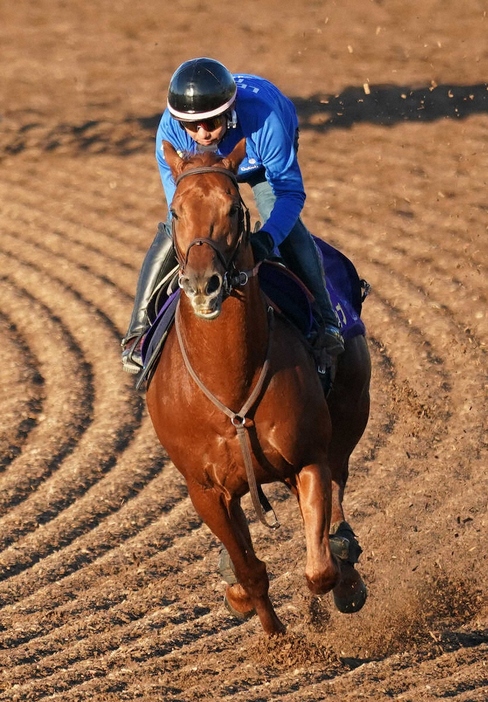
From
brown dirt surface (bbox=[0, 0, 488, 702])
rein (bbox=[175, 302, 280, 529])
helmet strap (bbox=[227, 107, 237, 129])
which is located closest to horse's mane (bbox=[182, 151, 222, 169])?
helmet strap (bbox=[227, 107, 237, 129])

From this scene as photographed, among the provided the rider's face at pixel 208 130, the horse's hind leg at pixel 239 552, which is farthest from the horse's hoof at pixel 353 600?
the rider's face at pixel 208 130

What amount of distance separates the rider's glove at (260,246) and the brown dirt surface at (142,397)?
218 centimetres

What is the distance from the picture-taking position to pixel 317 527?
5980 mm

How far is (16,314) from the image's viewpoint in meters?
12.4

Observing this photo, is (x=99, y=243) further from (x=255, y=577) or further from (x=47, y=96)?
(x=255, y=577)

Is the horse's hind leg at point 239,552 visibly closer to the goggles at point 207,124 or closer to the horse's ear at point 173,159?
the horse's ear at point 173,159

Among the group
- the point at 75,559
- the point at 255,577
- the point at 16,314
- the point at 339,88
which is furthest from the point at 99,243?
the point at 255,577

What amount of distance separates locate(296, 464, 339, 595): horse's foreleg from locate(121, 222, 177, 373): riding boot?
1280 mm

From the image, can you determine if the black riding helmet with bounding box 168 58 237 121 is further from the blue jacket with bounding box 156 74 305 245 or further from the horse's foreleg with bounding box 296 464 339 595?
the horse's foreleg with bounding box 296 464 339 595

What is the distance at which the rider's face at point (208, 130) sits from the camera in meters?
5.78

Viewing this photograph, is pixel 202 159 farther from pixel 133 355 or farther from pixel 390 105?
pixel 390 105

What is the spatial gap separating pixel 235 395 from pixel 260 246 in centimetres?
70

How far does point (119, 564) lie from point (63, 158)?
9.51 m

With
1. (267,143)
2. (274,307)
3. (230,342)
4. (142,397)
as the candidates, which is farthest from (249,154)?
(142,397)
